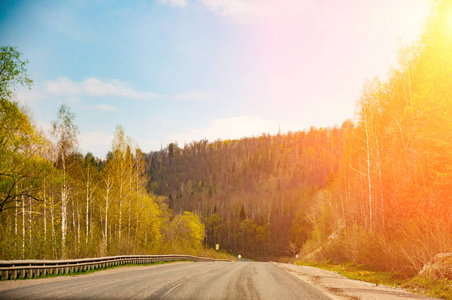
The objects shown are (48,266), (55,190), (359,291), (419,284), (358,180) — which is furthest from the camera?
(358,180)

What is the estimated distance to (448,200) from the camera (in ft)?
55.0

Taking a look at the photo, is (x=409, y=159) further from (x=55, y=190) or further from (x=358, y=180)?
(x=55, y=190)

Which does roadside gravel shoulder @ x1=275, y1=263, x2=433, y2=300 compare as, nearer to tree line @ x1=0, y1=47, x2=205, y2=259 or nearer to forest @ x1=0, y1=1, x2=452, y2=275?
forest @ x1=0, y1=1, x2=452, y2=275

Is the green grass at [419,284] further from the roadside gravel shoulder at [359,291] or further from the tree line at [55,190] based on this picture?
the tree line at [55,190]

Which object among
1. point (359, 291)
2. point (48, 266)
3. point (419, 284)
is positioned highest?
point (48, 266)

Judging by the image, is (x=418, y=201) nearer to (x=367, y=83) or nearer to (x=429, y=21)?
(x=429, y=21)

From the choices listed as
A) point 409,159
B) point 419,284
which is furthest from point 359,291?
point 409,159

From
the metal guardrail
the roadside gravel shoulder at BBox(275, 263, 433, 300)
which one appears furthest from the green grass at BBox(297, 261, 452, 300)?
the metal guardrail

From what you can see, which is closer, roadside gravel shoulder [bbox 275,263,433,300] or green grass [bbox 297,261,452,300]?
roadside gravel shoulder [bbox 275,263,433,300]

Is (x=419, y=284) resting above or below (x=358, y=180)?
below

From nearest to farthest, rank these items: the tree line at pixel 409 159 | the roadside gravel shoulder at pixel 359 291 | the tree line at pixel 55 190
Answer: the roadside gravel shoulder at pixel 359 291 → the tree line at pixel 409 159 → the tree line at pixel 55 190

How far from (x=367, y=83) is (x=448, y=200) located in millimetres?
15436

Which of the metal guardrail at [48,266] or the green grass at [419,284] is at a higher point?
the metal guardrail at [48,266]

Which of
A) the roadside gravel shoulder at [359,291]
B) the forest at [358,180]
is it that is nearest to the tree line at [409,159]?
the forest at [358,180]
